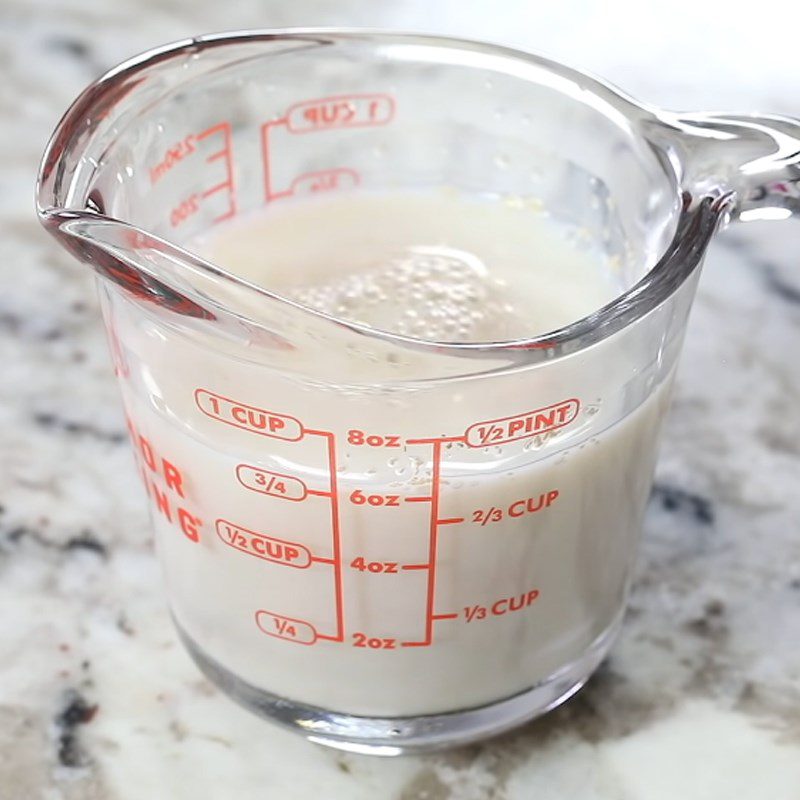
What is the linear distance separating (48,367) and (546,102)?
443 mm

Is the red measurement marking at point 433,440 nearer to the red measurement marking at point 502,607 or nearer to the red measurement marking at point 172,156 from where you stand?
the red measurement marking at point 502,607

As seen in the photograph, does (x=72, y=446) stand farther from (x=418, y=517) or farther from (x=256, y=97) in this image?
(x=418, y=517)

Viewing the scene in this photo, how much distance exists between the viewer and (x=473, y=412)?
25.2 inches

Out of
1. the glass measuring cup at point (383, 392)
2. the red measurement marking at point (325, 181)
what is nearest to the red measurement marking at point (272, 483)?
the glass measuring cup at point (383, 392)

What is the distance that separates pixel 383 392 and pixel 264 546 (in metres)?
0.12

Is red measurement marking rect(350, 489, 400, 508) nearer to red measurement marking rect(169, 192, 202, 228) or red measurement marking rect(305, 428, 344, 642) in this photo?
red measurement marking rect(305, 428, 344, 642)

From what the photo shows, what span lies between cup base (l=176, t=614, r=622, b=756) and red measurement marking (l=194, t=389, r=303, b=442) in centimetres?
20

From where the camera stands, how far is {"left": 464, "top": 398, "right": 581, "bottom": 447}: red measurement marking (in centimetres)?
65

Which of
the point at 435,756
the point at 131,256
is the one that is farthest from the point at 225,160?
the point at 435,756

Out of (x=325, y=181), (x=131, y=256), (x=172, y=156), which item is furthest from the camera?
(x=325, y=181)

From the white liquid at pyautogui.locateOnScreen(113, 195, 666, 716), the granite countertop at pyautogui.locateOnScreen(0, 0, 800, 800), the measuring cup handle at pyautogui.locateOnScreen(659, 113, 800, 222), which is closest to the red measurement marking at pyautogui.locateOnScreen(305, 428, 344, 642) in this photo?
the white liquid at pyautogui.locateOnScreen(113, 195, 666, 716)

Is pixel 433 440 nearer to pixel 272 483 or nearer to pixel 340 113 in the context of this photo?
pixel 272 483

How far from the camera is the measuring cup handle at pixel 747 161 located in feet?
2.41

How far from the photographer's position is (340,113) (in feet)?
3.05
